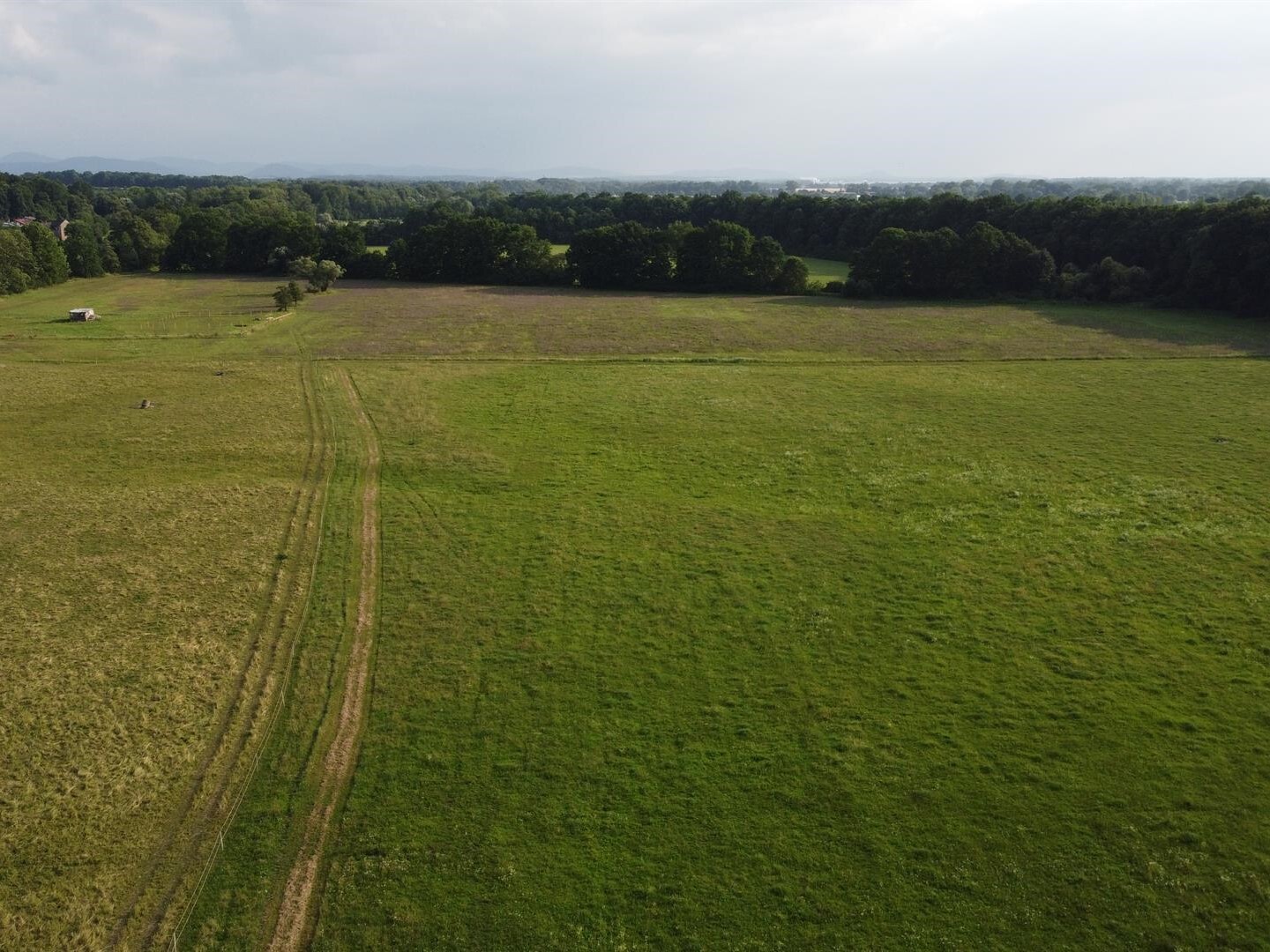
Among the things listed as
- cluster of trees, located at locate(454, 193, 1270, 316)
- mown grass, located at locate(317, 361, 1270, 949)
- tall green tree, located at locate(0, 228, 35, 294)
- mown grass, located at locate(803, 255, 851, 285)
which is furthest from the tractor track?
mown grass, located at locate(803, 255, 851, 285)

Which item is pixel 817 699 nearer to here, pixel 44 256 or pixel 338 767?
pixel 338 767

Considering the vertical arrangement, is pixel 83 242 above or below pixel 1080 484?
above

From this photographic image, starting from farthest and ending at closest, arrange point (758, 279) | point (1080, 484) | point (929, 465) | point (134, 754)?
point (758, 279), point (929, 465), point (1080, 484), point (134, 754)

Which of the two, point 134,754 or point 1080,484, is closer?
point 134,754

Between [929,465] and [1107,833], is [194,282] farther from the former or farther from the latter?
[1107,833]

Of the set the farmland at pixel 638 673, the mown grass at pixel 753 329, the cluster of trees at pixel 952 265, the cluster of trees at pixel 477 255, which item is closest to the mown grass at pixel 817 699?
the farmland at pixel 638 673

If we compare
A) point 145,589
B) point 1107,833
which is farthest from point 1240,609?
point 145,589

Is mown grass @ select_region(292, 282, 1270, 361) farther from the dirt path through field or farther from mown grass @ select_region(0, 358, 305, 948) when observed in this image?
the dirt path through field
